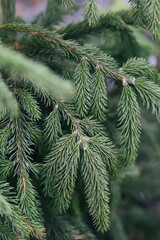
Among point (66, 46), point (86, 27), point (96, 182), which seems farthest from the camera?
point (86, 27)

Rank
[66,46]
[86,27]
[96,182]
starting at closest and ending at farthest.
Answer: [96,182] < [66,46] < [86,27]

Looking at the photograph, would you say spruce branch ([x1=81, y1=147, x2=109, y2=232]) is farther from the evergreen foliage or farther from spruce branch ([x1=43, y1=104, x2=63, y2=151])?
spruce branch ([x1=43, y1=104, x2=63, y2=151])

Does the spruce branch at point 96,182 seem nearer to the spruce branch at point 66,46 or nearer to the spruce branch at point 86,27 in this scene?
the spruce branch at point 66,46

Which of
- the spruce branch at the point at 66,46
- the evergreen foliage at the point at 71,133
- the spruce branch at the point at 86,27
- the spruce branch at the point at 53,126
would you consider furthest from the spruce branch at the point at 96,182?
the spruce branch at the point at 86,27

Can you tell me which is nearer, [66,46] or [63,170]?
[63,170]

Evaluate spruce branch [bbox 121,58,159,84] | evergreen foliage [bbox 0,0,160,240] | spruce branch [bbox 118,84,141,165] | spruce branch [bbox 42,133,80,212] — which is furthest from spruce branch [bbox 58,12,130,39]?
spruce branch [bbox 42,133,80,212]

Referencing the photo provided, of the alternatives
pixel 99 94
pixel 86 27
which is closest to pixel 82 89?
pixel 99 94

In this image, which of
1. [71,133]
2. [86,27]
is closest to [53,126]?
[71,133]

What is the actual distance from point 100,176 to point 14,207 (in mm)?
210

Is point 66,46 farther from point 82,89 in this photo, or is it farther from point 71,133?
point 71,133

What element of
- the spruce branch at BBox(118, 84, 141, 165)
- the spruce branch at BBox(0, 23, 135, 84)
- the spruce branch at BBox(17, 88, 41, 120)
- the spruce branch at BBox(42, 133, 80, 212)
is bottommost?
the spruce branch at BBox(42, 133, 80, 212)

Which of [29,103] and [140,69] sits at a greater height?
[140,69]

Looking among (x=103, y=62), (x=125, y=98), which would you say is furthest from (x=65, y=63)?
(x=125, y=98)

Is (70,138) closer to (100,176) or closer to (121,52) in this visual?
(100,176)
